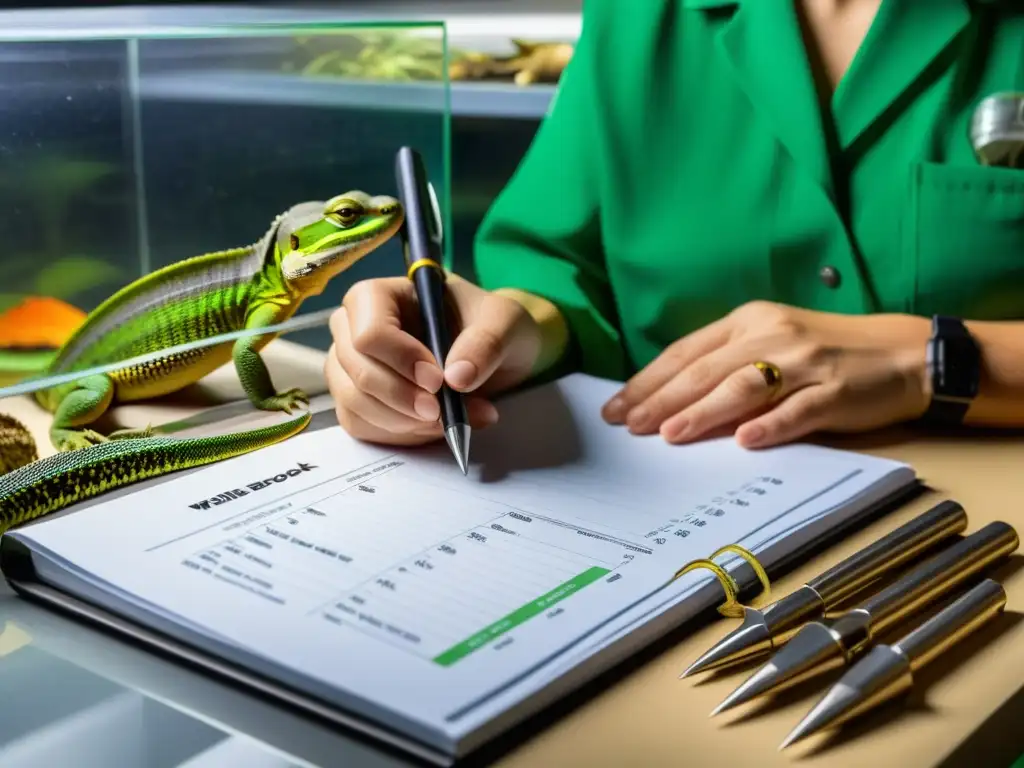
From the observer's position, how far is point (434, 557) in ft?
1.54

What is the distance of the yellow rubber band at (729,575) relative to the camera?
45 cm

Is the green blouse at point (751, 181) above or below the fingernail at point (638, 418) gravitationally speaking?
above

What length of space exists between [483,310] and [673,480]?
0.61 ft

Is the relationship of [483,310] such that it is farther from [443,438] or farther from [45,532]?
[45,532]

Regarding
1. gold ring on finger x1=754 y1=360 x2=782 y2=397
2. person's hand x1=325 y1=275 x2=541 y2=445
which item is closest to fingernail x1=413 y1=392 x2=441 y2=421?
person's hand x1=325 y1=275 x2=541 y2=445

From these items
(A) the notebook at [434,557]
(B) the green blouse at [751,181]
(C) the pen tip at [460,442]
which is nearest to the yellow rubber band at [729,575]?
(A) the notebook at [434,557]

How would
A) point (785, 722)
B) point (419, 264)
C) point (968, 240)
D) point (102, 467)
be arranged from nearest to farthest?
point (785, 722) < point (102, 467) < point (419, 264) < point (968, 240)

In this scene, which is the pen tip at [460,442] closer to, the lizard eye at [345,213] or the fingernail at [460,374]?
the fingernail at [460,374]

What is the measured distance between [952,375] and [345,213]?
0.40 m

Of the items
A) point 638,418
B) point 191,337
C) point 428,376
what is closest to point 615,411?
point 638,418

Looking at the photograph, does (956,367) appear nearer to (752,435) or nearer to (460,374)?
(752,435)

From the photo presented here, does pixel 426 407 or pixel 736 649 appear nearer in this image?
pixel 736 649

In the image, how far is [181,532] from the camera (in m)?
0.49

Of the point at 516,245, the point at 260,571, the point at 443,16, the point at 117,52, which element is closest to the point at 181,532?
the point at 260,571
